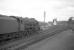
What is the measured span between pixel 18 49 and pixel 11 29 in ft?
17.3

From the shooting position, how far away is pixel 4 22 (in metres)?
12.0

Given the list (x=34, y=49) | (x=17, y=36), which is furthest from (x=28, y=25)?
(x=34, y=49)

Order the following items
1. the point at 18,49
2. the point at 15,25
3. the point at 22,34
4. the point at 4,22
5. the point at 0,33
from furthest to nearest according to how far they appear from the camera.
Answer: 1. the point at 22,34
2. the point at 15,25
3. the point at 4,22
4. the point at 0,33
5. the point at 18,49

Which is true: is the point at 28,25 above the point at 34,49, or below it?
above

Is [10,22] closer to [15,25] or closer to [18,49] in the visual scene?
[15,25]

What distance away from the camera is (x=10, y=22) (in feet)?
43.0

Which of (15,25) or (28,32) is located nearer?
(15,25)

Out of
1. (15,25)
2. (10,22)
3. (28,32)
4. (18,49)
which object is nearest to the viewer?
(18,49)

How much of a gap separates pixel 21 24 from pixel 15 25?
72.6 inches

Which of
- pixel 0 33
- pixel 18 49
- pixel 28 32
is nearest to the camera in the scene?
pixel 18 49

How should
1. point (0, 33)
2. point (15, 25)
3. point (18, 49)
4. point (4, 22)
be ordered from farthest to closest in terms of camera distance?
point (15, 25) < point (4, 22) < point (0, 33) < point (18, 49)

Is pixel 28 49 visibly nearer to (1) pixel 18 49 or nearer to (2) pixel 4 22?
(1) pixel 18 49

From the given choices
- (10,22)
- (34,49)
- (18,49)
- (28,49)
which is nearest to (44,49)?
(34,49)

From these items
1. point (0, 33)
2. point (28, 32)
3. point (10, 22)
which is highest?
point (10, 22)
